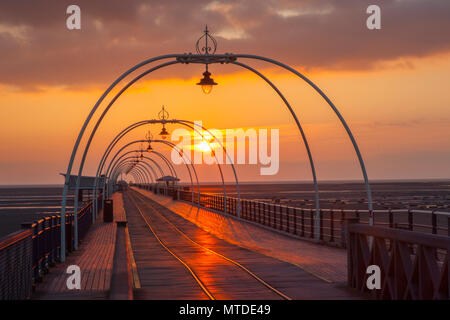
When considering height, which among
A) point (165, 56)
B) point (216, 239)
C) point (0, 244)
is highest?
point (165, 56)

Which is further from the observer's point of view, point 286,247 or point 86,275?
point 286,247

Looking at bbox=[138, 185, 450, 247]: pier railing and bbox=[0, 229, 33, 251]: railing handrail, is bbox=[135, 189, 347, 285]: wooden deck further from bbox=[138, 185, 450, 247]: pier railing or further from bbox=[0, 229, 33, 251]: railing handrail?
bbox=[0, 229, 33, 251]: railing handrail

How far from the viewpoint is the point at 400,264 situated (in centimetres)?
922

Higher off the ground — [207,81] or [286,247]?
[207,81]

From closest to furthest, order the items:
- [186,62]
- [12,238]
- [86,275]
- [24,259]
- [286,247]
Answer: [12,238]
[24,259]
[86,275]
[186,62]
[286,247]

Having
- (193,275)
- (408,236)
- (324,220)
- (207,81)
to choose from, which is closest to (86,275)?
(193,275)

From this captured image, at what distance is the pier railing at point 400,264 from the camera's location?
8045 mm

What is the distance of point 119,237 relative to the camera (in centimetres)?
2352

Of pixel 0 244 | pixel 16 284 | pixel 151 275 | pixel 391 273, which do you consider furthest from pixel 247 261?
pixel 0 244

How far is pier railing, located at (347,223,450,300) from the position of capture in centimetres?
804

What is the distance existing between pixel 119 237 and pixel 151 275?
10066 mm

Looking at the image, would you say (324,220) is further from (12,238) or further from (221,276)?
(12,238)
